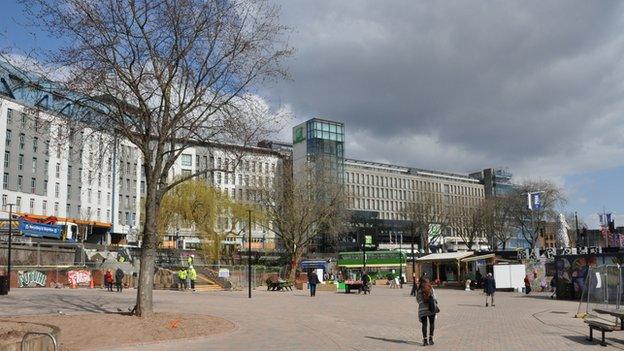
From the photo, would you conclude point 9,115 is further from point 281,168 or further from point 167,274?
point 167,274

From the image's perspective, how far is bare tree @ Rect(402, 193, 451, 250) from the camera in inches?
3501

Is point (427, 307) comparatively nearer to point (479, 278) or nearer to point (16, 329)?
point (16, 329)

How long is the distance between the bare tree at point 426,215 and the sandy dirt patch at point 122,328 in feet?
239

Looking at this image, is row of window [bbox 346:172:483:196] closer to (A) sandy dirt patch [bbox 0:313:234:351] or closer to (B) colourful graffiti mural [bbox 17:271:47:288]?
(B) colourful graffiti mural [bbox 17:271:47:288]

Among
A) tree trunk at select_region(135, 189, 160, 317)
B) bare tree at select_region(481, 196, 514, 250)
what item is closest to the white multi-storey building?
tree trunk at select_region(135, 189, 160, 317)

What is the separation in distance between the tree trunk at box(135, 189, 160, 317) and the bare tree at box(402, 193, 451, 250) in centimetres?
7300

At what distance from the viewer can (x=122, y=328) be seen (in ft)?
52.4

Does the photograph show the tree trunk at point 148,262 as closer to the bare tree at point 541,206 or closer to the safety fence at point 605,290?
the safety fence at point 605,290

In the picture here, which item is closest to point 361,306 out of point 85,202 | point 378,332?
point 378,332

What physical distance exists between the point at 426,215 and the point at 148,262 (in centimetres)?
7386

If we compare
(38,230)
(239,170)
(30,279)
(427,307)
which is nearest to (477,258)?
(239,170)

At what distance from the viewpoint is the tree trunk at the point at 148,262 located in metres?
17.9

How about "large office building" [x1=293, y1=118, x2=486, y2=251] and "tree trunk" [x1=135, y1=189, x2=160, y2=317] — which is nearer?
"tree trunk" [x1=135, y1=189, x2=160, y2=317]

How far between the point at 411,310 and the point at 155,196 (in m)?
12.3
